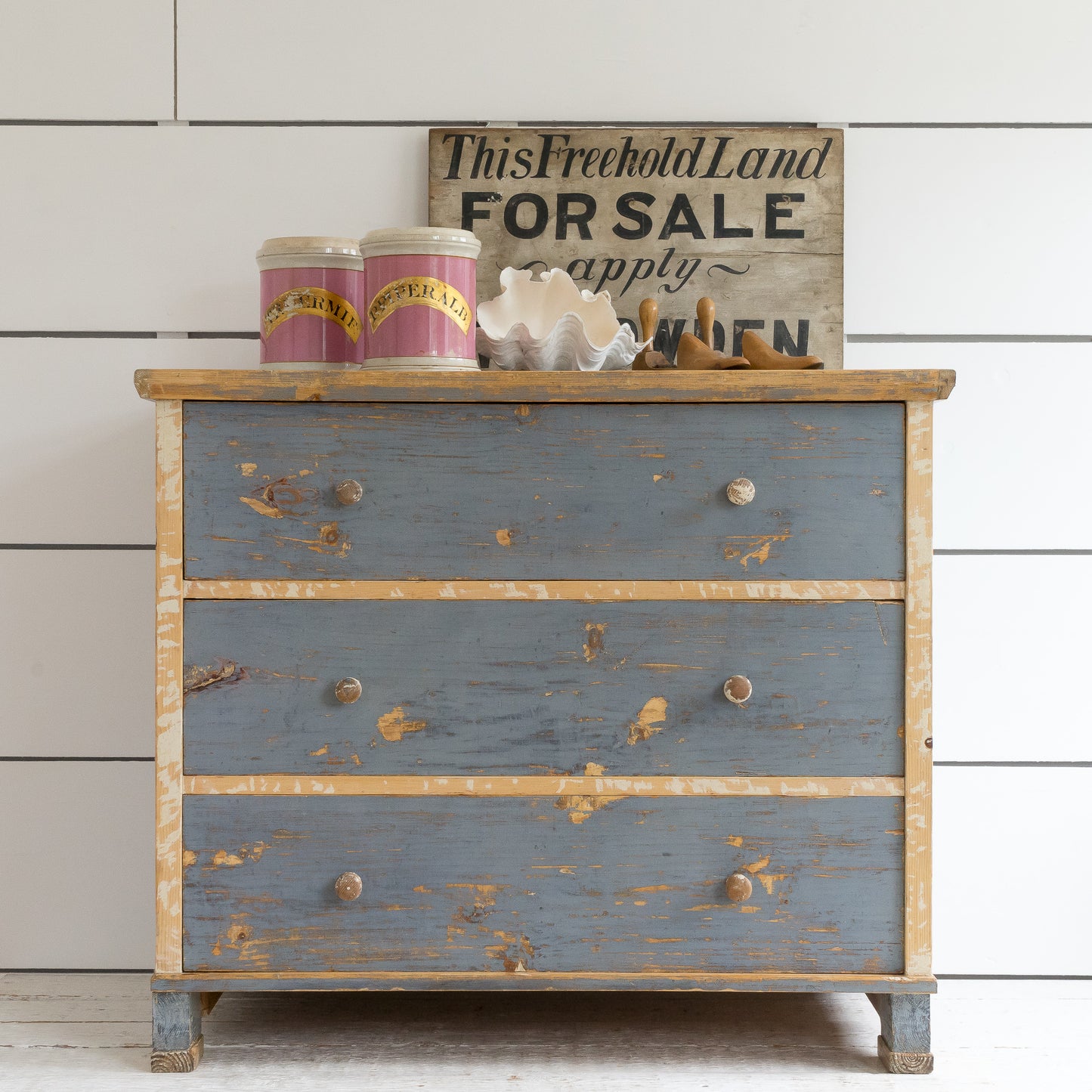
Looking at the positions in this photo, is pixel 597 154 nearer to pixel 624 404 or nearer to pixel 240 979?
pixel 624 404

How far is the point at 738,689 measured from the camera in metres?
1.21

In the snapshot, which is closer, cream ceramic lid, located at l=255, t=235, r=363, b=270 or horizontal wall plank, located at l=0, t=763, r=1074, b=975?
cream ceramic lid, located at l=255, t=235, r=363, b=270

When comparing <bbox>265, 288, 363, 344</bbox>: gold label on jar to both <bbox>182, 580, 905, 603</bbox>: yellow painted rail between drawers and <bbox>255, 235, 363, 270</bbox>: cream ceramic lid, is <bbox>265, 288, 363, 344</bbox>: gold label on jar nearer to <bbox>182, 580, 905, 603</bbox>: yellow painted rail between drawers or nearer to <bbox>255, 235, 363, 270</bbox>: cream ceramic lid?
<bbox>255, 235, 363, 270</bbox>: cream ceramic lid

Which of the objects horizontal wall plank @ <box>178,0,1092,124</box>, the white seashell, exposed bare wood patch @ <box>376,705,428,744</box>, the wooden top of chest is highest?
horizontal wall plank @ <box>178,0,1092,124</box>

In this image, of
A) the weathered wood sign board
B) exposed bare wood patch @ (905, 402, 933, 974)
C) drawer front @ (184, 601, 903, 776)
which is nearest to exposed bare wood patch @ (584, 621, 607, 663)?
drawer front @ (184, 601, 903, 776)

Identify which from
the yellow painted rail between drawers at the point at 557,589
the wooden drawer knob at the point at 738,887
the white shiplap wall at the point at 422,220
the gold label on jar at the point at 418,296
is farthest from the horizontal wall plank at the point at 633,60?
the wooden drawer knob at the point at 738,887

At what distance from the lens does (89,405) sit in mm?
1673

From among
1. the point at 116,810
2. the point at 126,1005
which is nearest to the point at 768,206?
the point at 116,810

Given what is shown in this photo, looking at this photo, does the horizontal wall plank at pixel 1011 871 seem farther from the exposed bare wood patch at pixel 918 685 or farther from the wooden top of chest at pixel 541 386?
the wooden top of chest at pixel 541 386

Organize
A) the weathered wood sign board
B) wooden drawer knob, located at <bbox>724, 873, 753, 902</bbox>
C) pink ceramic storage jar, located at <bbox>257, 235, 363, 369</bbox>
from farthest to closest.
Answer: the weathered wood sign board < pink ceramic storage jar, located at <bbox>257, 235, 363, 369</bbox> < wooden drawer knob, located at <bbox>724, 873, 753, 902</bbox>

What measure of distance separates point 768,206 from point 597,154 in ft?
0.98

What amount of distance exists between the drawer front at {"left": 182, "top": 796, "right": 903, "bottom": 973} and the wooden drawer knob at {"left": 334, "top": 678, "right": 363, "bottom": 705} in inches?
5.2

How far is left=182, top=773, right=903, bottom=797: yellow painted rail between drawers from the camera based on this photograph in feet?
4.05

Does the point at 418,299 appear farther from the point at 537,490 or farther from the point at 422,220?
the point at 422,220
